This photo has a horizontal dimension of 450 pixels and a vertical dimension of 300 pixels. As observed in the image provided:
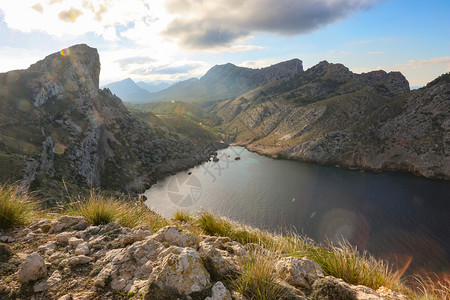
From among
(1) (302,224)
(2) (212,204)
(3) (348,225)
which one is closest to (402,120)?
(3) (348,225)

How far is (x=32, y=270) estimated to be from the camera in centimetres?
360

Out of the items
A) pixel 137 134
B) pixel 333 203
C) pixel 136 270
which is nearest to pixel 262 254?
pixel 136 270

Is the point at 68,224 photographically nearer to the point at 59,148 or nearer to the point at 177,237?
the point at 177,237

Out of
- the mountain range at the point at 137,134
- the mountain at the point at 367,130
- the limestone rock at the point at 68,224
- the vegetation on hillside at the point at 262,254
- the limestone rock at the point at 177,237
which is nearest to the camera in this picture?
the vegetation on hillside at the point at 262,254

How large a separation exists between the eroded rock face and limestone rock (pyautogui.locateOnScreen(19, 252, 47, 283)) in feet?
6.76

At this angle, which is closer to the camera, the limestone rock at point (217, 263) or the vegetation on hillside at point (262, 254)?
the vegetation on hillside at point (262, 254)

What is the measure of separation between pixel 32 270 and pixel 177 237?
104 inches

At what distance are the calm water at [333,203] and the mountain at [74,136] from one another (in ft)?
45.3

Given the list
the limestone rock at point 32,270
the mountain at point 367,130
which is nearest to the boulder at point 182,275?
the limestone rock at point 32,270

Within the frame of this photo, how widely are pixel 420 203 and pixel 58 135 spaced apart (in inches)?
3619

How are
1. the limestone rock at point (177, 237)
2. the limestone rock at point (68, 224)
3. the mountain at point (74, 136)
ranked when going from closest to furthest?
the limestone rock at point (177, 237), the limestone rock at point (68, 224), the mountain at point (74, 136)

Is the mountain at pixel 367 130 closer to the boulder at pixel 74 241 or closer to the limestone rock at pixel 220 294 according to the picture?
the limestone rock at pixel 220 294

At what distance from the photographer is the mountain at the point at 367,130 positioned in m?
68.2

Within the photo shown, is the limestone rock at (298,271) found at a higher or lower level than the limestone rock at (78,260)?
lower
